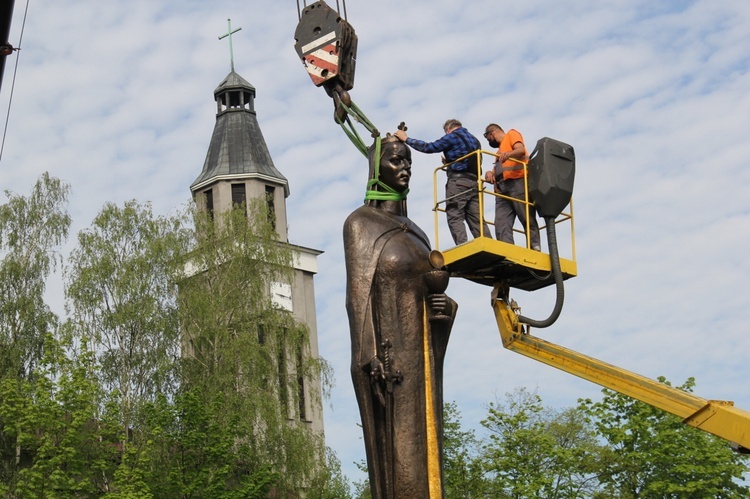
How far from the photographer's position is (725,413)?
15898mm

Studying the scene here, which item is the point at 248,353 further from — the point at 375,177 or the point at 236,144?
the point at 236,144

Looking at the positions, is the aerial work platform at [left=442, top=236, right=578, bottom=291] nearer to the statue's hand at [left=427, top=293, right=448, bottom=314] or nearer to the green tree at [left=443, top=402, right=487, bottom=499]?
the statue's hand at [left=427, top=293, right=448, bottom=314]

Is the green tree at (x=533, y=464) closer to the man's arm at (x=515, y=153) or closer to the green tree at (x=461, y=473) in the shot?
the green tree at (x=461, y=473)

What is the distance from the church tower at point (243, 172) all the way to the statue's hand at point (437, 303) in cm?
5362

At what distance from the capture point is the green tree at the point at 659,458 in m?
33.8

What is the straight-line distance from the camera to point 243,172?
230ft

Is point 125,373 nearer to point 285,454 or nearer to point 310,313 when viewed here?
point 285,454

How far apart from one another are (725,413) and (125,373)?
89.0 feet

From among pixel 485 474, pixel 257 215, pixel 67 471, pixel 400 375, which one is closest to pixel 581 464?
pixel 485 474

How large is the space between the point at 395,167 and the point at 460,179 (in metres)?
1.38

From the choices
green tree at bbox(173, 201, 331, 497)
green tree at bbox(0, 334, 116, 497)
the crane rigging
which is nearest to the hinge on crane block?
the crane rigging

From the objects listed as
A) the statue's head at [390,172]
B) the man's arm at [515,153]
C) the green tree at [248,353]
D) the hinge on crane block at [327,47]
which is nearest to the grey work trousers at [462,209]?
the man's arm at [515,153]

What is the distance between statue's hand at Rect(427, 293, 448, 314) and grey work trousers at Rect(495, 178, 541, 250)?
1.94 metres

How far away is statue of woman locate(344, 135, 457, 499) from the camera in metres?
13.4
